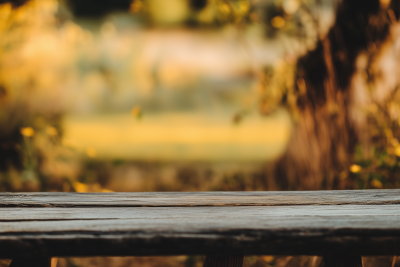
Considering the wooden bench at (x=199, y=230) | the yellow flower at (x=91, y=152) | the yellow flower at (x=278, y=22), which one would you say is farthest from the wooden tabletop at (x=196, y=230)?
the yellow flower at (x=278, y=22)

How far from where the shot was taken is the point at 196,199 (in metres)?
0.74

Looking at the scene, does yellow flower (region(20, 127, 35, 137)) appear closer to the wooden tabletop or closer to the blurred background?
the blurred background

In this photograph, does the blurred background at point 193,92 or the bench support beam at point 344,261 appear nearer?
the bench support beam at point 344,261

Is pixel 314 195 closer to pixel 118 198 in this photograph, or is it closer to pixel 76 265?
pixel 118 198

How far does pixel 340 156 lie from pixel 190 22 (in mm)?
1214

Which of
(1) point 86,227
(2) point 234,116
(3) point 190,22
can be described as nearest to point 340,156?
(2) point 234,116

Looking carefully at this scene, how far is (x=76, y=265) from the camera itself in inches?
59.7

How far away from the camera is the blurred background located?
65.6 inches

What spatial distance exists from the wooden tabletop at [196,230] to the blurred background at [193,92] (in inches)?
41.0

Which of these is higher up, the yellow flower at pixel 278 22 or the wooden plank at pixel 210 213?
the yellow flower at pixel 278 22

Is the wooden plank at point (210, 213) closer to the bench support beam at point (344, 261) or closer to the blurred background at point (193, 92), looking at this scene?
the bench support beam at point (344, 261)

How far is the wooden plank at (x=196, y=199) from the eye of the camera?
0.69 metres

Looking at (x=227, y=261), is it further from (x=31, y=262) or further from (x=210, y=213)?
(x=31, y=262)

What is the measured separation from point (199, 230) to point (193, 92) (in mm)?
1300
